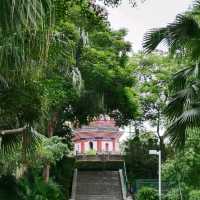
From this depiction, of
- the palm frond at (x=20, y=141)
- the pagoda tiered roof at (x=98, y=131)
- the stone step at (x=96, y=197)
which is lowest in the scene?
the stone step at (x=96, y=197)

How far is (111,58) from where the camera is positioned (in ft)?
93.2

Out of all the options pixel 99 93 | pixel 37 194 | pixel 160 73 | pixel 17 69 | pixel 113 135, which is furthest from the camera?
pixel 113 135

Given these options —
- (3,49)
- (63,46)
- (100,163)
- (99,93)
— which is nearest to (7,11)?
(3,49)

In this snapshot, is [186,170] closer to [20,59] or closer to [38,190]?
[38,190]

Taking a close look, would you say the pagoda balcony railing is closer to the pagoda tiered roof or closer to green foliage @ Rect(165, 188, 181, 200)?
the pagoda tiered roof

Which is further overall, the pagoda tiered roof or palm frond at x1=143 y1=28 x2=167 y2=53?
the pagoda tiered roof

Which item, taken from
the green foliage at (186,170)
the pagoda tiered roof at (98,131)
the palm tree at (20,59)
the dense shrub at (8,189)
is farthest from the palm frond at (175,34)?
the pagoda tiered roof at (98,131)

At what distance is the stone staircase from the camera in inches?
1175

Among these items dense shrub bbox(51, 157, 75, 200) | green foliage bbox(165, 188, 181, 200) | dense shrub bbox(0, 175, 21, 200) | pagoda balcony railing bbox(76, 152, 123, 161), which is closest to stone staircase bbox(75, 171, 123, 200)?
dense shrub bbox(51, 157, 75, 200)

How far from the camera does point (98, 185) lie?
32688 millimetres

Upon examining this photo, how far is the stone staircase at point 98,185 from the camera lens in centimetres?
2984

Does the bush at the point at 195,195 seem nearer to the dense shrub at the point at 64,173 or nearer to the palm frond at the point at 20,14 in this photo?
the dense shrub at the point at 64,173

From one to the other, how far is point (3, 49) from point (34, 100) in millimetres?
3415

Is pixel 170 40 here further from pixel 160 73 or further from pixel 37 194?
pixel 160 73
